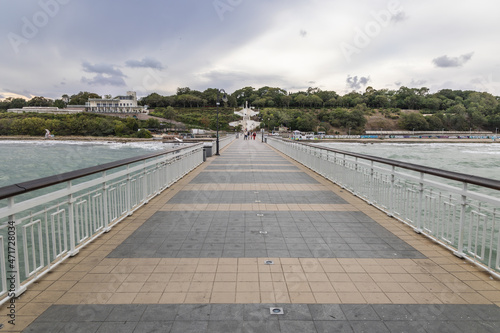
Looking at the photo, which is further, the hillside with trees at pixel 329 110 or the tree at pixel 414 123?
Answer: the tree at pixel 414 123

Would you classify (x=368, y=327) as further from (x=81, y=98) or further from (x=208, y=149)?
(x=81, y=98)

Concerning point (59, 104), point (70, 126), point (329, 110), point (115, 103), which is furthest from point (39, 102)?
point (329, 110)

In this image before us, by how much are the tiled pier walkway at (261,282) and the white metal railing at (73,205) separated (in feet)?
0.73

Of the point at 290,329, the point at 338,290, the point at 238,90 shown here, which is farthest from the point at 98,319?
the point at 238,90

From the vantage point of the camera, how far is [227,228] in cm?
534

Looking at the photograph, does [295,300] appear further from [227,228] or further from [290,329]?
[227,228]

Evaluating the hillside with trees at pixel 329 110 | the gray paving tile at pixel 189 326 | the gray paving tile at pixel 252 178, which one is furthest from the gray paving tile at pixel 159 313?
the hillside with trees at pixel 329 110

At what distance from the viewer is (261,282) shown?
3426mm

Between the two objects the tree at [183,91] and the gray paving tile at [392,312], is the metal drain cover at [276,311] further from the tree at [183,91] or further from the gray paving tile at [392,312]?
the tree at [183,91]

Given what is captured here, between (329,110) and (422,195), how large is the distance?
5613 inches

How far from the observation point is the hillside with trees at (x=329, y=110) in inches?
4528

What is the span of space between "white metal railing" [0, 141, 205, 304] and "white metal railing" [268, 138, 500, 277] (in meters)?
4.64

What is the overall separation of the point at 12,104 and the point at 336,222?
198307mm

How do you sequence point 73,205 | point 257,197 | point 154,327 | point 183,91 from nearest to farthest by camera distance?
point 154,327 < point 73,205 < point 257,197 < point 183,91
